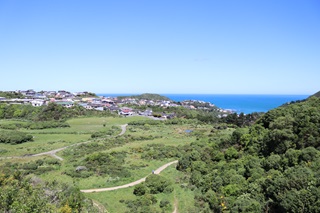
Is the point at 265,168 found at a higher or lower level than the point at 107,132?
higher

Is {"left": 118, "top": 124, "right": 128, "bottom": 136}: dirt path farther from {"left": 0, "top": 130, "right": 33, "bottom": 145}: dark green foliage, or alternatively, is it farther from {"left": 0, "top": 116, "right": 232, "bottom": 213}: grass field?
{"left": 0, "top": 130, "right": 33, "bottom": 145}: dark green foliage

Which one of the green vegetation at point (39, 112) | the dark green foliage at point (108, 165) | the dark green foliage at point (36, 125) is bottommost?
the dark green foliage at point (108, 165)

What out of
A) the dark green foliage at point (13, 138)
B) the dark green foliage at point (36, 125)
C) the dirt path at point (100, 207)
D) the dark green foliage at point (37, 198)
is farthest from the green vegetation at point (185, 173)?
the dark green foliage at point (36, 125)

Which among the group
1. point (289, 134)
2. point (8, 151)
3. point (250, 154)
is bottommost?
point (8, 151)

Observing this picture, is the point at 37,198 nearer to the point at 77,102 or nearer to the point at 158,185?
the point at 158,185

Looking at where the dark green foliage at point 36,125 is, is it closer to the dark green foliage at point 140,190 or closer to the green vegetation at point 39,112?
the green vegetation at point 39,112

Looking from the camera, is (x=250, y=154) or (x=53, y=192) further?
(x=250, y=154)

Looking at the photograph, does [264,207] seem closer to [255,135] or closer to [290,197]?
[290,197]

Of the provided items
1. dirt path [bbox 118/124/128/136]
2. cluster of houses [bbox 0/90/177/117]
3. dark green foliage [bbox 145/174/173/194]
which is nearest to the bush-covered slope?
dark green foliage [bbox 145/174/173/194]

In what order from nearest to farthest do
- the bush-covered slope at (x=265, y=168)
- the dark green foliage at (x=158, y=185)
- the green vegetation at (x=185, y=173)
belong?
the green vegetation at (x=185, y=173) → the bush-covered slope at (x=265, y=168) → the dark green foliage at (x=158, y=185)

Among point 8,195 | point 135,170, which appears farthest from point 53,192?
point 135,170

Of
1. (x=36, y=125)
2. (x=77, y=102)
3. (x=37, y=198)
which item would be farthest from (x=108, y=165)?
(x=77, y=102)
